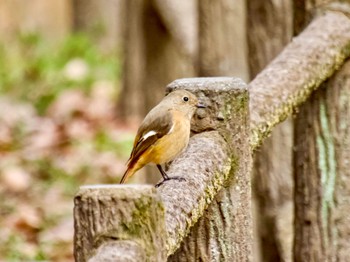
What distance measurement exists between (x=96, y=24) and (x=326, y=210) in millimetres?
16127

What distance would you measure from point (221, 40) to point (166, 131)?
13.0 feet

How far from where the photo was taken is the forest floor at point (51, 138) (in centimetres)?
863

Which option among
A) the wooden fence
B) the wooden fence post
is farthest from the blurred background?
the wooden fence post

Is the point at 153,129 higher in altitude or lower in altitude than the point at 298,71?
lower

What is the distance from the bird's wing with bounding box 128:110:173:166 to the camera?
13.8 ft

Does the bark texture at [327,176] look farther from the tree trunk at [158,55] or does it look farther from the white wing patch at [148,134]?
the tree trunk at [158,55]

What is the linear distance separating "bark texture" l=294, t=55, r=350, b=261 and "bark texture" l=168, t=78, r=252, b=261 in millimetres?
1181

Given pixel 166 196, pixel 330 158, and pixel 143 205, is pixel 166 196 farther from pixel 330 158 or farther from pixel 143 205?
pixel 330 158

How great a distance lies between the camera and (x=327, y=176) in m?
5.25

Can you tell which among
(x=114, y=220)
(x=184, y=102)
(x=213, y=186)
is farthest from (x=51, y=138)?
(x=114, y=220)


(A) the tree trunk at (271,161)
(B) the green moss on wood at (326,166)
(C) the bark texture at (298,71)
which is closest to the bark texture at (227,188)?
(C) the bark texture at (298,71)

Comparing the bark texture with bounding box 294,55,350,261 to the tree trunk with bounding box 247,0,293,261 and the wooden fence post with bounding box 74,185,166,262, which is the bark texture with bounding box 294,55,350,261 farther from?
the wooden fence post with bounding box 74,185,166,262

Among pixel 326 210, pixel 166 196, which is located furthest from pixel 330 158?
pixel 166 196

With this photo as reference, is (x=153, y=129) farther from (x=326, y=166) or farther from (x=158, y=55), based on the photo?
(x=158, y=55)
